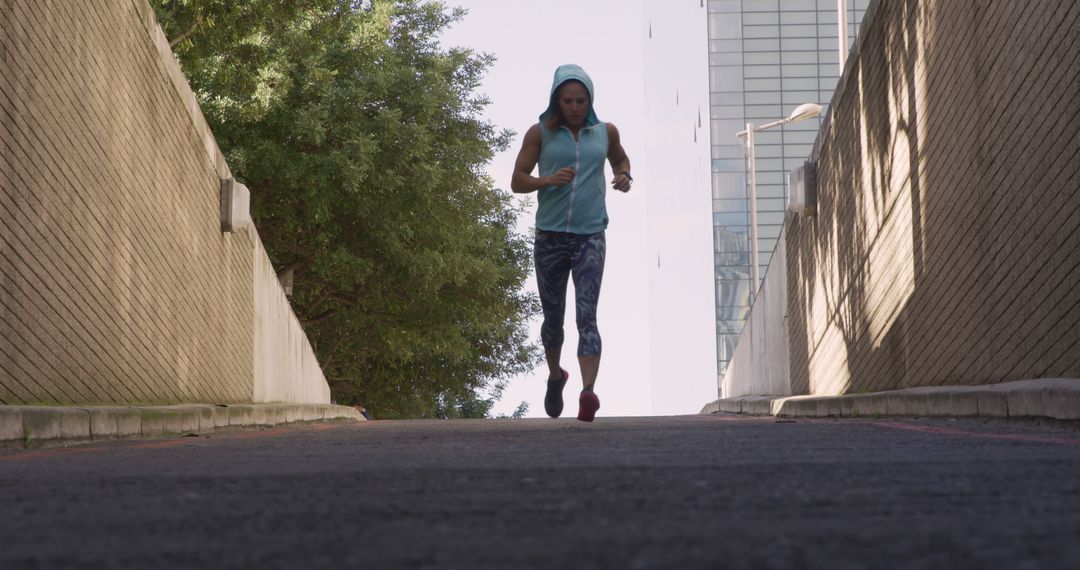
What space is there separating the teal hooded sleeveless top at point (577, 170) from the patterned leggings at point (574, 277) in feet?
0.30

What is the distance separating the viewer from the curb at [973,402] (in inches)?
223

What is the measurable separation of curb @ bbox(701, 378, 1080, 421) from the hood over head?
8.35ft

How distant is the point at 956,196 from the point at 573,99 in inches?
104

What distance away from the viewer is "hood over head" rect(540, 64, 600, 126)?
750cm

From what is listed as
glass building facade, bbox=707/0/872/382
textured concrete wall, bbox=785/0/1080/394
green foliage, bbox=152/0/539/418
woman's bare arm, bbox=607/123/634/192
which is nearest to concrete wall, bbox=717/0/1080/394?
textured concrete wall, bbox=785/0/1080/394

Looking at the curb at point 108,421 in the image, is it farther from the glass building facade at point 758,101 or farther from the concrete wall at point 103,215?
the glass building facade at point 758,101

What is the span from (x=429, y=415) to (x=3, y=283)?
31.8m

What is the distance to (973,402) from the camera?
22.5ft

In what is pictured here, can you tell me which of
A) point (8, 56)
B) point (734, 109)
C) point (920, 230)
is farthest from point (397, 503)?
point (734, 109)

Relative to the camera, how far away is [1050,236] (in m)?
6.58

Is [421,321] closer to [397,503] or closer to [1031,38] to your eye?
[1031,38]

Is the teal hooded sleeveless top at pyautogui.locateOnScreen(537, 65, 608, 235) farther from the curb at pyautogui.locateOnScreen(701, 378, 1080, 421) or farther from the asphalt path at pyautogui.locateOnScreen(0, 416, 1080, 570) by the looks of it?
the asphalt path at pyautogui.locateOnScreen(0, 416, 1080, 570)

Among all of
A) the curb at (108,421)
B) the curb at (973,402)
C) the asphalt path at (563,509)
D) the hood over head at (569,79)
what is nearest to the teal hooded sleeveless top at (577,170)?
the hood over head at (569,79)

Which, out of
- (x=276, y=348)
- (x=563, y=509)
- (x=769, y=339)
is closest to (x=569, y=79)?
Result: (x=563, y=509)
